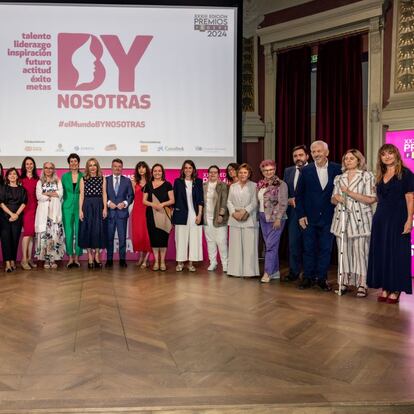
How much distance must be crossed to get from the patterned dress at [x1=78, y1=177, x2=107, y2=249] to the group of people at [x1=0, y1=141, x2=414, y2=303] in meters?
0.01

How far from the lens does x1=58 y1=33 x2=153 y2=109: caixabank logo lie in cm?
713

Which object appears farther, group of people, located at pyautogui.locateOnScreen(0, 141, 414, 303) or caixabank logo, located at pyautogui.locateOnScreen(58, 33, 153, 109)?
caixabank logo, located at pyautogui.locateOnScreen(58, 33, 153, 109)

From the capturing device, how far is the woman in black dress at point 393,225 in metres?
4.63

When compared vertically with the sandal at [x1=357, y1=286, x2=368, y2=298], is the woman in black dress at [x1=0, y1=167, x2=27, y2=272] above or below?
above

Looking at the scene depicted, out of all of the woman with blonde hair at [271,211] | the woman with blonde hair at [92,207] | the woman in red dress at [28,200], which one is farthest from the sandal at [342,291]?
the woman in red dress at [28,200]

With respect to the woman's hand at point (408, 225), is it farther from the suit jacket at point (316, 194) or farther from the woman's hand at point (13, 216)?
the woman's hand at point (13, 216)

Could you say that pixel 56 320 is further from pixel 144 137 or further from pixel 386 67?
pixel 386 67

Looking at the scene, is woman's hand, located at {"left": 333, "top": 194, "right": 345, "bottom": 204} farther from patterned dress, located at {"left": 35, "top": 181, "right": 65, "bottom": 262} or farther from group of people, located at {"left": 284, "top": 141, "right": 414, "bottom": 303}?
patterned dress, located at {"left": 35, "top": 181, "right": 65, "bottom": 262}

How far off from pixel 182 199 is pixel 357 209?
220 centimetres

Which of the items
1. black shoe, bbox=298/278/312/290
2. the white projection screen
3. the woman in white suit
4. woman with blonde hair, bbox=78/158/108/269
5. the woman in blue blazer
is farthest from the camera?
the white projection screen

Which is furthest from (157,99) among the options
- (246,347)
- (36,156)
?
(246,347)

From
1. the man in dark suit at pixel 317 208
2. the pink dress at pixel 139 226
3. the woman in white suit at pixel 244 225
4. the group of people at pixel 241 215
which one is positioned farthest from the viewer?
the pink dress at pixel 139 226

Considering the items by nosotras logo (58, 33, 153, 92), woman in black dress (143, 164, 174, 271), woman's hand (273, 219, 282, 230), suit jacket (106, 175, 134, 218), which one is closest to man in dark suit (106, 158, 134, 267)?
suit jacket (106, 175, 134, 218)

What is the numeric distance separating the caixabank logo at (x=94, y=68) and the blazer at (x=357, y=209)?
336 centimetres
